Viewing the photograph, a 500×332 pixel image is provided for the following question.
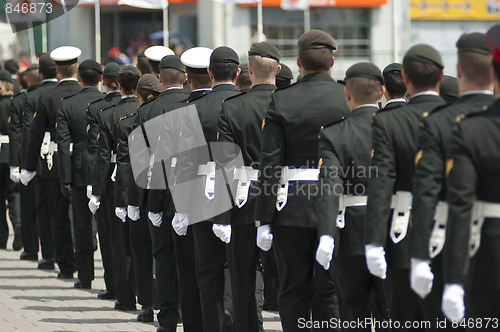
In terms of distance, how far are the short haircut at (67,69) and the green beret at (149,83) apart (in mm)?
2408

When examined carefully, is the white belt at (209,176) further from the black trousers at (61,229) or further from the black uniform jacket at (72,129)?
the black trousers at (61,229)

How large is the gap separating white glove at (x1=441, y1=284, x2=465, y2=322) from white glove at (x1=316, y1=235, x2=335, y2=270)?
3.71 feet

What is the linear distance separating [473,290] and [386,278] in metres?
0.96

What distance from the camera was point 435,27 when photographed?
108 feet

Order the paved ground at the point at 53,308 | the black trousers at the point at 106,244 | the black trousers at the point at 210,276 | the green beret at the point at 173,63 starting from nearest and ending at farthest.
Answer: the black trousers at the point at 210,276, the green beret at the point at 173,63, the paved ground at the point at 53,308, the black trousers at the point at 106,244

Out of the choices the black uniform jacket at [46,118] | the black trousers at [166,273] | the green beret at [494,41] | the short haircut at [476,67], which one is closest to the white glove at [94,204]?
the black trousers at [166,273]

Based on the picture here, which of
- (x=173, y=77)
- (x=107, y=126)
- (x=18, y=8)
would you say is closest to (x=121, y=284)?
(x=107, y=126)

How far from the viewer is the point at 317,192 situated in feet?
18.2

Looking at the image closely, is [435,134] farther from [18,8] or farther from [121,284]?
[18,8]

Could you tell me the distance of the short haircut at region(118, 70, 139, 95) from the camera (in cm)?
902

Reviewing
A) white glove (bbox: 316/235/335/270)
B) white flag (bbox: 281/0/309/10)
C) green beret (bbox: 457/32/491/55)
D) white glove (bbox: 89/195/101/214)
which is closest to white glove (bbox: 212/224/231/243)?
white glove (bbox: 316/235/335/270)

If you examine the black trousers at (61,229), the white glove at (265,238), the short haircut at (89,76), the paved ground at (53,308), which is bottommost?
the paved ground at (53,308)

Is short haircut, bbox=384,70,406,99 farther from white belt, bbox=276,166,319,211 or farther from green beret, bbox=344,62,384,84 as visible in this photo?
white belt, bbox=276,166,319,211

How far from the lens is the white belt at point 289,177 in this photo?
20.0ft
